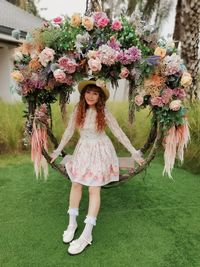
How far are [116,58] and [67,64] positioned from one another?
1.50 feet

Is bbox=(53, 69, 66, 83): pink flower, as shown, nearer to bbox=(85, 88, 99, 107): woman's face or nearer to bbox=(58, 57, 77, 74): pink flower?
bbox=(58, 57, 77, 74): pink flower

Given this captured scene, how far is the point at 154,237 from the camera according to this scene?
4.11 m

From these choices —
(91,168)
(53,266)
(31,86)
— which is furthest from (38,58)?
(53,266)

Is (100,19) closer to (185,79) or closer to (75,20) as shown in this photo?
(75,20)

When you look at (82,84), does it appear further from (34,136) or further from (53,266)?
(53,266)

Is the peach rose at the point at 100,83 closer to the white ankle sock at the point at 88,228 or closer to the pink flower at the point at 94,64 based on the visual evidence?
the pink flower at the point at 94,64

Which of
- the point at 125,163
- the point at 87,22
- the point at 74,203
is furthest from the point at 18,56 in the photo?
the point at 125,163

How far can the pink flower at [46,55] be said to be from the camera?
381cm

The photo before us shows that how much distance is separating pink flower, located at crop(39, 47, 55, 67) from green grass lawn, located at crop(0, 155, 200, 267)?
1.72 meters

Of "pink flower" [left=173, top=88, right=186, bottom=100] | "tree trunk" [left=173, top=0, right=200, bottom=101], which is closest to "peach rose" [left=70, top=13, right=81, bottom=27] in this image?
"pink flower" [left=173, top=88, right=186, bottom=100]

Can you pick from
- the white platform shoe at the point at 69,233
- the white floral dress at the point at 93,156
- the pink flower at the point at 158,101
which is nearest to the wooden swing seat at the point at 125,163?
the white floral dress at the point at 93,156

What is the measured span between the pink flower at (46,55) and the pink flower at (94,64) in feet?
1.24

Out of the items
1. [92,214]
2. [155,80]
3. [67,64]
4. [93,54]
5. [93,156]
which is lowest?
[92,214]

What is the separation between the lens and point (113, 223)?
441 centimetres
